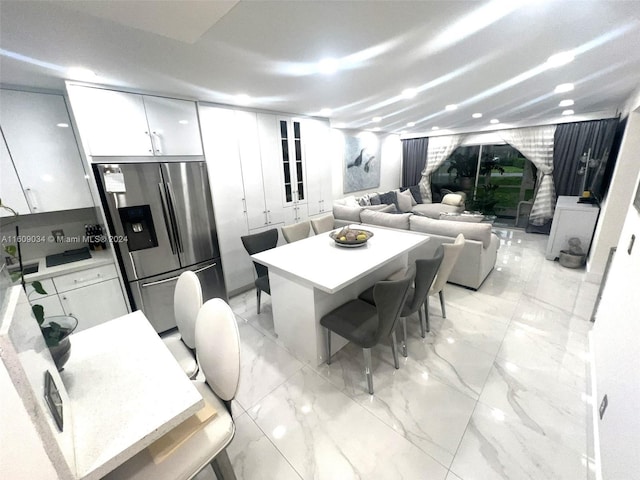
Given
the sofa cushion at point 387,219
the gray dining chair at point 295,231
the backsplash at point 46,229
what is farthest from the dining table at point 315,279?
the backsplash at point 46,229

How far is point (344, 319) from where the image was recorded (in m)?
1.82

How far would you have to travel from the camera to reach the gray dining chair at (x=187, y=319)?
1.47 metres

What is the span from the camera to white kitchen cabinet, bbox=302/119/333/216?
3.71 metres

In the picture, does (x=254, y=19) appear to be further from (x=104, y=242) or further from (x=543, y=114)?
(x=543, y=114)

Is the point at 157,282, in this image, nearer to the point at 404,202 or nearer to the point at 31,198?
the point at 31,198

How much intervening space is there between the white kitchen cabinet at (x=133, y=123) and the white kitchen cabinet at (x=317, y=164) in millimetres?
1601

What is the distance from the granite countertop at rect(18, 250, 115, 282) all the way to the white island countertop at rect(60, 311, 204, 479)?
1248 millimetres

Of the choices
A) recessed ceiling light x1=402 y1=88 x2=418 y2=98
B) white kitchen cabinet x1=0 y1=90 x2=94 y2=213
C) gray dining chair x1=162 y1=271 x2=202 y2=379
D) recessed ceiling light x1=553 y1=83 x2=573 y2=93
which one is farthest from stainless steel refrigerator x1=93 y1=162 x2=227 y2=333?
recessed ceiling light x1=553 y1=83 x2=573 y2=93

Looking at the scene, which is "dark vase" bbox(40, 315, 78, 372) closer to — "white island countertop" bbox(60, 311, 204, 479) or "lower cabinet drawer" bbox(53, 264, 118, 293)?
"white island countertop" bbox(60, 311, 204, 479)

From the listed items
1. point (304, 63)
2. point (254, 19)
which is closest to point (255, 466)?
point (254, 19)

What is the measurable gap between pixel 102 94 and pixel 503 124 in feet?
21.0

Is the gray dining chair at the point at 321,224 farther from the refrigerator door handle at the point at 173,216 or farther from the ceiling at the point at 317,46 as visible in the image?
the refrigerator door handle at the point at 173,216

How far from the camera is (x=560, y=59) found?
193cm

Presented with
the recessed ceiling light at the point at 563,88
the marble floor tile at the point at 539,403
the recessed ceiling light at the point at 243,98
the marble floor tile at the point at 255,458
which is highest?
the recessed ceiling light at the point at 563,88
